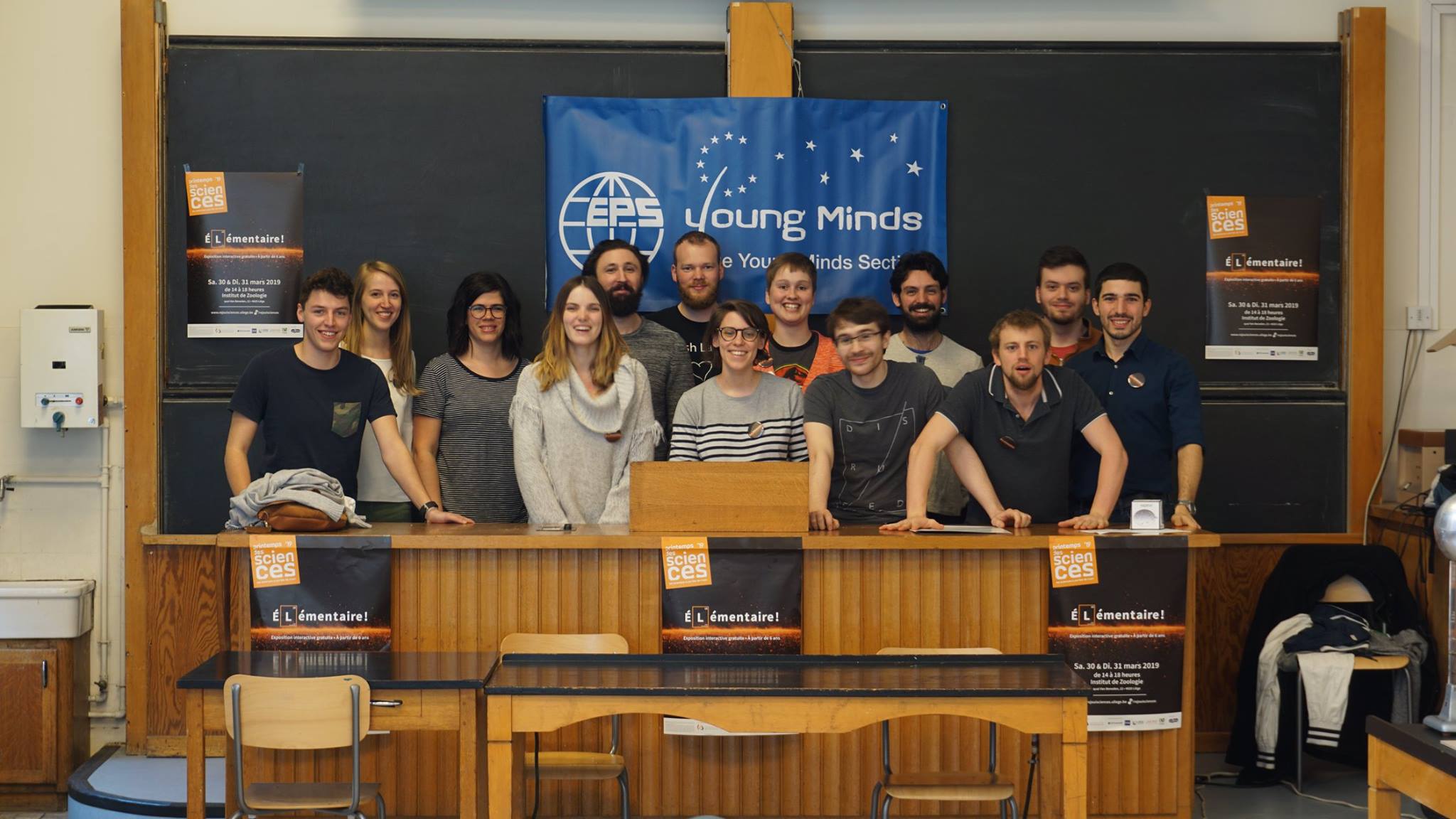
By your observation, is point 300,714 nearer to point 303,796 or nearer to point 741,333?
point 303,796

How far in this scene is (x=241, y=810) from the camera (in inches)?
136

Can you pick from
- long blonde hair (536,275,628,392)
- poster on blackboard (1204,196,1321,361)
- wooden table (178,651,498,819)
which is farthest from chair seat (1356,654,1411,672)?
wooden table (178,651,498,819)

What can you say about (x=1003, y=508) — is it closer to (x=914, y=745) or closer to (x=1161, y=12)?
(x=914, y=745)

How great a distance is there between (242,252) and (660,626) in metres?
2.57

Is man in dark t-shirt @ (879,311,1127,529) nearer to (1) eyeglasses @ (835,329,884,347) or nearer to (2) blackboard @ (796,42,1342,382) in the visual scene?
(1) eyeglasses @ (835,329,884,347)

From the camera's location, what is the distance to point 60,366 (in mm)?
5402

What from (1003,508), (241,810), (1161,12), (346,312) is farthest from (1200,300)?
(241,810)

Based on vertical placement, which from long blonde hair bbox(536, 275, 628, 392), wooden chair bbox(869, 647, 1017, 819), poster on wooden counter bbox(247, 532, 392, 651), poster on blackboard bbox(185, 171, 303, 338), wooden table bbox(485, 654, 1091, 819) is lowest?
wooden chair bbox(869, 647, 1017, 819)

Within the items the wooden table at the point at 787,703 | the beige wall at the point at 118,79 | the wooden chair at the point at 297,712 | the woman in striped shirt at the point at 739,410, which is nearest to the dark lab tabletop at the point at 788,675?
the wooden table at the point at 787,703

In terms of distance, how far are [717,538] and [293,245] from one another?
248cm

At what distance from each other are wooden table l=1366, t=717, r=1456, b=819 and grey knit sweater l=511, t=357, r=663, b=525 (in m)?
2.36

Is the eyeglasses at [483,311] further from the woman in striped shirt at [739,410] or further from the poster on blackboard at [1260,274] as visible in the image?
the poster on blackboard at [1260,274]

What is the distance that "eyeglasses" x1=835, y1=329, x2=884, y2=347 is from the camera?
442cm

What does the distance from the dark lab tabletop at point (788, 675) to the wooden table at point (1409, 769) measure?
0.64m
